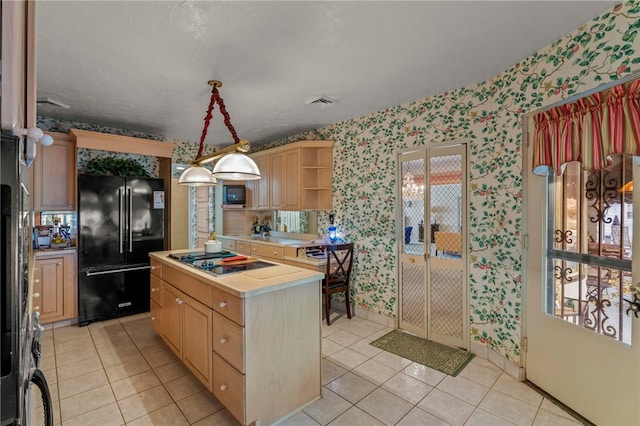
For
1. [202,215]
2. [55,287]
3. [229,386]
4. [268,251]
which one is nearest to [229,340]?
[229,386]

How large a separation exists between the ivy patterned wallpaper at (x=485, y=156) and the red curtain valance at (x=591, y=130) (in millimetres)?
108

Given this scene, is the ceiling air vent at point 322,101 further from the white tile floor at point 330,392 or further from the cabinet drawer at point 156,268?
the white tile floor at point 330,392

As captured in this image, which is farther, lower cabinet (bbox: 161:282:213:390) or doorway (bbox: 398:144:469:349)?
doorway (bbox: 398:144:469:349)

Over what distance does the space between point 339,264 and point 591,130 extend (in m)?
2.65

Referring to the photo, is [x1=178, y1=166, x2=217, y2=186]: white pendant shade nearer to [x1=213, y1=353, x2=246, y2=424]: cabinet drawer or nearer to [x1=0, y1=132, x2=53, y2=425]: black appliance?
[x1=213, y1=353, x2=246, y2=424]: cabinet drawer

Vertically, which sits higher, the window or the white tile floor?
the window

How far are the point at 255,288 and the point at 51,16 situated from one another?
2.12 metres

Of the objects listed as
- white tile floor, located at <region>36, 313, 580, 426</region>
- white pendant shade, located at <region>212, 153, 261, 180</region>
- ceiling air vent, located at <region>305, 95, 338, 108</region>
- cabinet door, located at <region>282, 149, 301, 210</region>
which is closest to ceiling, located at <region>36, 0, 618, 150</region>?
ceiling air vent, located at <region>305, 95, 338, 108</region>

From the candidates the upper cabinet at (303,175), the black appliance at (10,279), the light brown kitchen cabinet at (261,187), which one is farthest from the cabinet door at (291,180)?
the black appliance at (10,279)

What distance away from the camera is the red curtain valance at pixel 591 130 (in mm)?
1719

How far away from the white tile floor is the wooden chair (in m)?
0.71

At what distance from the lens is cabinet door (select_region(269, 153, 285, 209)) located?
468 cm

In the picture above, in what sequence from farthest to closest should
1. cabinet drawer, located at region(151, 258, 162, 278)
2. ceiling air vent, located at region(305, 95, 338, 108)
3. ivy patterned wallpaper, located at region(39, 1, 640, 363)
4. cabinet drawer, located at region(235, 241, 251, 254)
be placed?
cabinet drawer, located at region(235, 241, 251, 254)
ceiling air vent, located at region(305, 95, 338, 108)
cabinet drawer, located at region(151, 258, 162, 278)
ivy patterned wallpaper, located at region(39, 1, 640, 363)

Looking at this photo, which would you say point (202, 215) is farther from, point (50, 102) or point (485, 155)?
point (485, 155)
